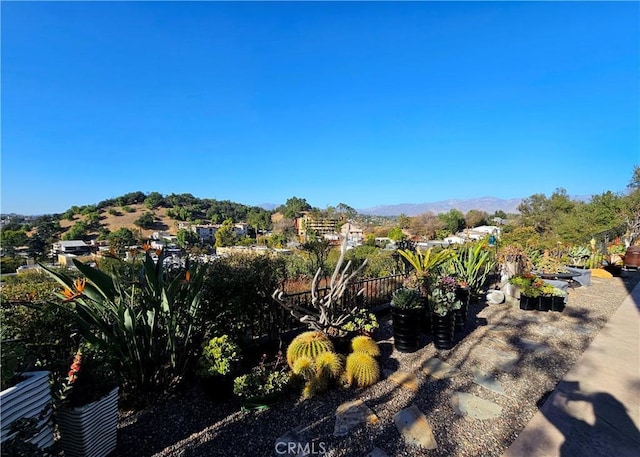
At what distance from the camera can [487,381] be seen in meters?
3.05

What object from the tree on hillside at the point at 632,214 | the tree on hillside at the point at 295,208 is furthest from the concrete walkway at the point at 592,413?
the tree on hillside at the point at 295,208

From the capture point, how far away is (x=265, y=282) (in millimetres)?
3611

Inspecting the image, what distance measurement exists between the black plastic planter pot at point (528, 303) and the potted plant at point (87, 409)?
22.2ft

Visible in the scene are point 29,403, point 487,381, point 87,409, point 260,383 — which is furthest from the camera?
point 487,381

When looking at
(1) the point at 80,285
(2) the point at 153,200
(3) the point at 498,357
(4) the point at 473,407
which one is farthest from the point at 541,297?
(2) the point at 153,200

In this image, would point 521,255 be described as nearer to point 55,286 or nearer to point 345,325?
point 345,325

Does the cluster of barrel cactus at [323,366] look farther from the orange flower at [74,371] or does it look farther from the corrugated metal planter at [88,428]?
the orange flower at [74,371]

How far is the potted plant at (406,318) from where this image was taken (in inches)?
146

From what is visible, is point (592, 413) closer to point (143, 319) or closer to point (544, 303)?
point (544, 303)

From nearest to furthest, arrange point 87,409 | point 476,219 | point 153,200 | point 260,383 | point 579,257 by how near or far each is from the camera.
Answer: point 87,409 → point 260,383 → point 579,257 → point 476,219 → point 153,200

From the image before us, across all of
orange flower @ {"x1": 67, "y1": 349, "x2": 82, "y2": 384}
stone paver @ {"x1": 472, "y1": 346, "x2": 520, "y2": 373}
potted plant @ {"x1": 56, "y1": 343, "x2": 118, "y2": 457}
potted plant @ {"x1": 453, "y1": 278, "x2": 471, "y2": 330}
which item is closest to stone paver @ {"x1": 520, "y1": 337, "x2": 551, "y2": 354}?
stone paver @ {"x1": 472, "y1": 346, "x2": 520, "y2": 373}

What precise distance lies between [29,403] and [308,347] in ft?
7.09

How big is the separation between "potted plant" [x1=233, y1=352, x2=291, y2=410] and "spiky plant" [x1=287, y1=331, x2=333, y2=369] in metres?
0.25

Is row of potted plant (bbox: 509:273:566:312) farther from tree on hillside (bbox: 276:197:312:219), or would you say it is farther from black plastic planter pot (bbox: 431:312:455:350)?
tree on hillside (bbox: 276:197:312:219)
